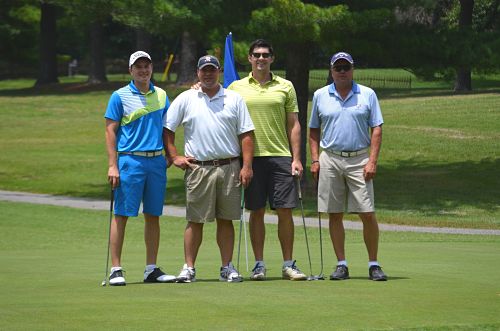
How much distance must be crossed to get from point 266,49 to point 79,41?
68.3 metres

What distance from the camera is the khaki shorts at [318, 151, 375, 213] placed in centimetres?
1005

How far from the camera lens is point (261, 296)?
28.6 feet

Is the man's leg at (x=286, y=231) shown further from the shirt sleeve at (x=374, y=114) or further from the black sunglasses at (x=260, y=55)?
the black sunglasses at (x=260, y=55)

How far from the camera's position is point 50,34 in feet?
183

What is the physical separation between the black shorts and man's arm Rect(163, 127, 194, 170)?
0.64 metres

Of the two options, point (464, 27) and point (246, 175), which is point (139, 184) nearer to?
point (246, 175)

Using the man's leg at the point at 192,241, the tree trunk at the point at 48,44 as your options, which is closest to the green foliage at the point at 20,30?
the tree trunk at the point at 48,44

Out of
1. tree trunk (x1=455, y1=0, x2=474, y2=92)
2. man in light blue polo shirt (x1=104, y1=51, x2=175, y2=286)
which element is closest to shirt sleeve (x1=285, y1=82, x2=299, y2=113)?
man in light blue polo shirt (x1=104, y1=51, x2=175, y2=286)

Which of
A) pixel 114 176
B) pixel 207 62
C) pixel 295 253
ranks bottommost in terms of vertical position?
pixel 295 253

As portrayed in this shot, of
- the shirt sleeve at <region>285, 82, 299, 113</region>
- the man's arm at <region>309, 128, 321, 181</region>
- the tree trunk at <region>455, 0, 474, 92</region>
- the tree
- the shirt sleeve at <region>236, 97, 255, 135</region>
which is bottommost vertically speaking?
the man's arm at <region>309, 128, 321, 181</region>

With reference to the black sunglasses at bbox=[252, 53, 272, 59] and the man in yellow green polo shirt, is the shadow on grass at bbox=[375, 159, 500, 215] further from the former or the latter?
the black sunglasses at bbox=[252, 53, 272, 59]

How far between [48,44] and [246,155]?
47916mm

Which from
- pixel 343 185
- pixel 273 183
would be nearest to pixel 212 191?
pixel 273 183

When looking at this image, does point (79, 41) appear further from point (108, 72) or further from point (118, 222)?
point (118, 222)
